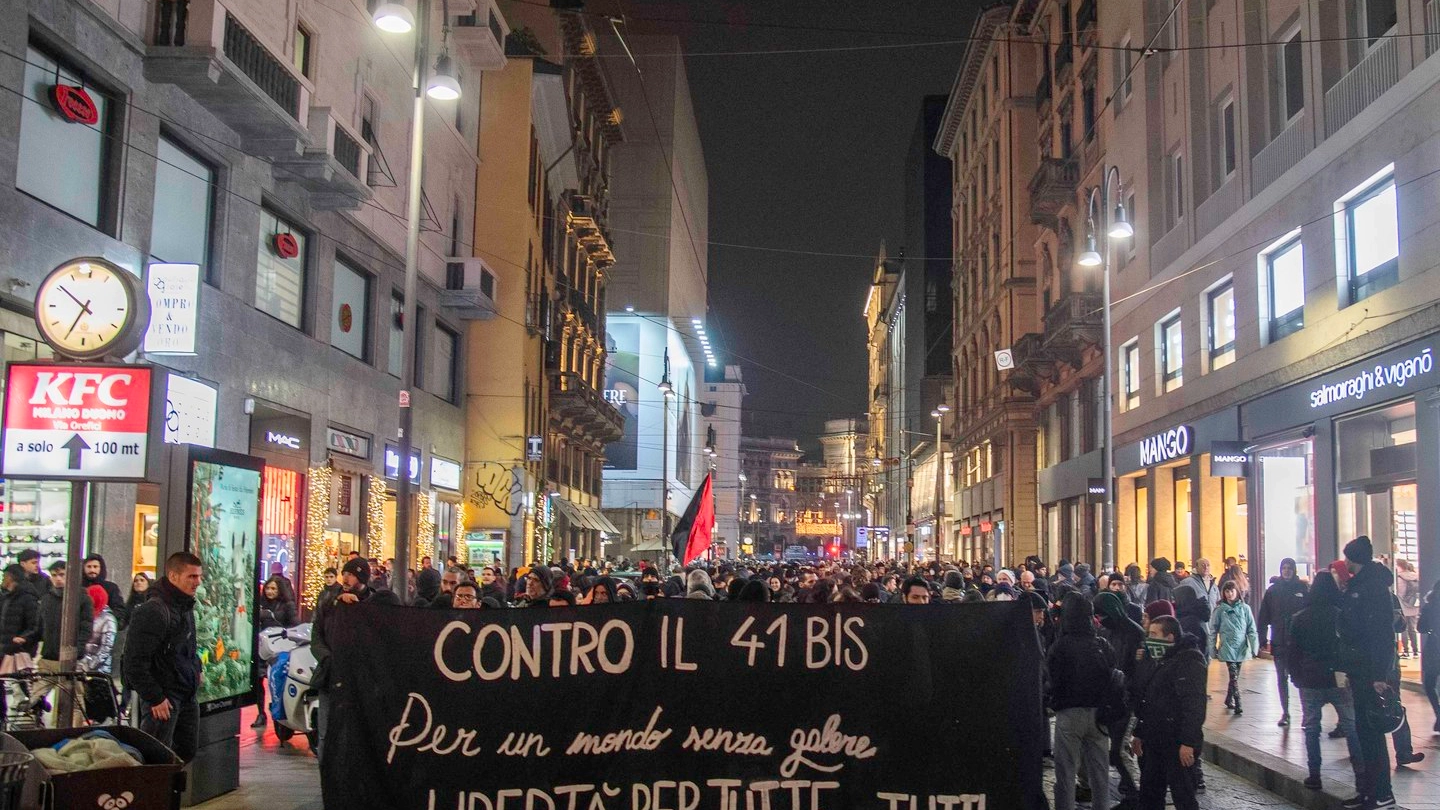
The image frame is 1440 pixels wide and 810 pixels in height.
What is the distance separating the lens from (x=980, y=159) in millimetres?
58688

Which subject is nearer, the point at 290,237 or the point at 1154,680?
the point at 1154,680

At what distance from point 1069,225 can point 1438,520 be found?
81.3 ft

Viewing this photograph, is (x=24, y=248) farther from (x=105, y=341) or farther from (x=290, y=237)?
(x=290, y=237)

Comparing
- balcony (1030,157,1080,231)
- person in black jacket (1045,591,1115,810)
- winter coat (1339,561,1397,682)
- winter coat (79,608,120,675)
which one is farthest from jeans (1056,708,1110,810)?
balcony (1030,157,1080,231)

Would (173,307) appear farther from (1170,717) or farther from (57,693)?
(1170,717)

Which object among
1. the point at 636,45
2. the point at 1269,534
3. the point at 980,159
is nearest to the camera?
the point at 1269,534

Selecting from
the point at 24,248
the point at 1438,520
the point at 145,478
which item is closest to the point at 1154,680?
the point at 145,478

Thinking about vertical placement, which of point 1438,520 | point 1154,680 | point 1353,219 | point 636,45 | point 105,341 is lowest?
point 1154,680

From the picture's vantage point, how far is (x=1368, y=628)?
10.6 m

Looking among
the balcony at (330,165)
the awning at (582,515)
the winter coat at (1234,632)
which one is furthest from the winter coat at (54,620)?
the awning at (582,515)

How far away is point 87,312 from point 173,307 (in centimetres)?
891

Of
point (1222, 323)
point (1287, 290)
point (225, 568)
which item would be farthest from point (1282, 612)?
point (1222, 323)

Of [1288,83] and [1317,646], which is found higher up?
[1288,83]

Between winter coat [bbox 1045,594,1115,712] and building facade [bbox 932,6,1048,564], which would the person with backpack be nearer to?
winter coat [bbox 1045,594,1115,712]
